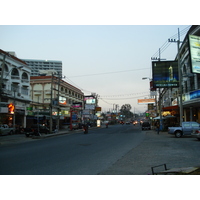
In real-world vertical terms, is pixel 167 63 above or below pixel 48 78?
below

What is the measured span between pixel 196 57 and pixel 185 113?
30014 mm

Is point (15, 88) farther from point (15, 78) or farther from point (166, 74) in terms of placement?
point (166, 74)

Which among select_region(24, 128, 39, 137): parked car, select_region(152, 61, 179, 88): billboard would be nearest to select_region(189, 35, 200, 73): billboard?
select_region(152, 61, 179, 88): billboard

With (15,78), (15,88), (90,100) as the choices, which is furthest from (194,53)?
(90,100)

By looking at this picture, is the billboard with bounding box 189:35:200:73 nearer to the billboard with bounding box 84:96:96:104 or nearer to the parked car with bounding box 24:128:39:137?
the parked car with bounding box 24:128:39:137

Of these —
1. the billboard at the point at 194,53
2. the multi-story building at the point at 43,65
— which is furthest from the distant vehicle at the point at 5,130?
the multi-story building at the point at 43,65

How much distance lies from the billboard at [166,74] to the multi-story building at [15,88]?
2324 centimetres

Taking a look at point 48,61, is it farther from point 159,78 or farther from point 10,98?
point 159,78

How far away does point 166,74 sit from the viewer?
28656mm

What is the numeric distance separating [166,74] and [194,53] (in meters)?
16.1

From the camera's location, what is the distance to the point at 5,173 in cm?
845

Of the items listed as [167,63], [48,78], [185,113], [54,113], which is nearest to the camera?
[167,63]

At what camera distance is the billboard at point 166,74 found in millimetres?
28641

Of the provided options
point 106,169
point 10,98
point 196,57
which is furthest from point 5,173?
point 10,98
